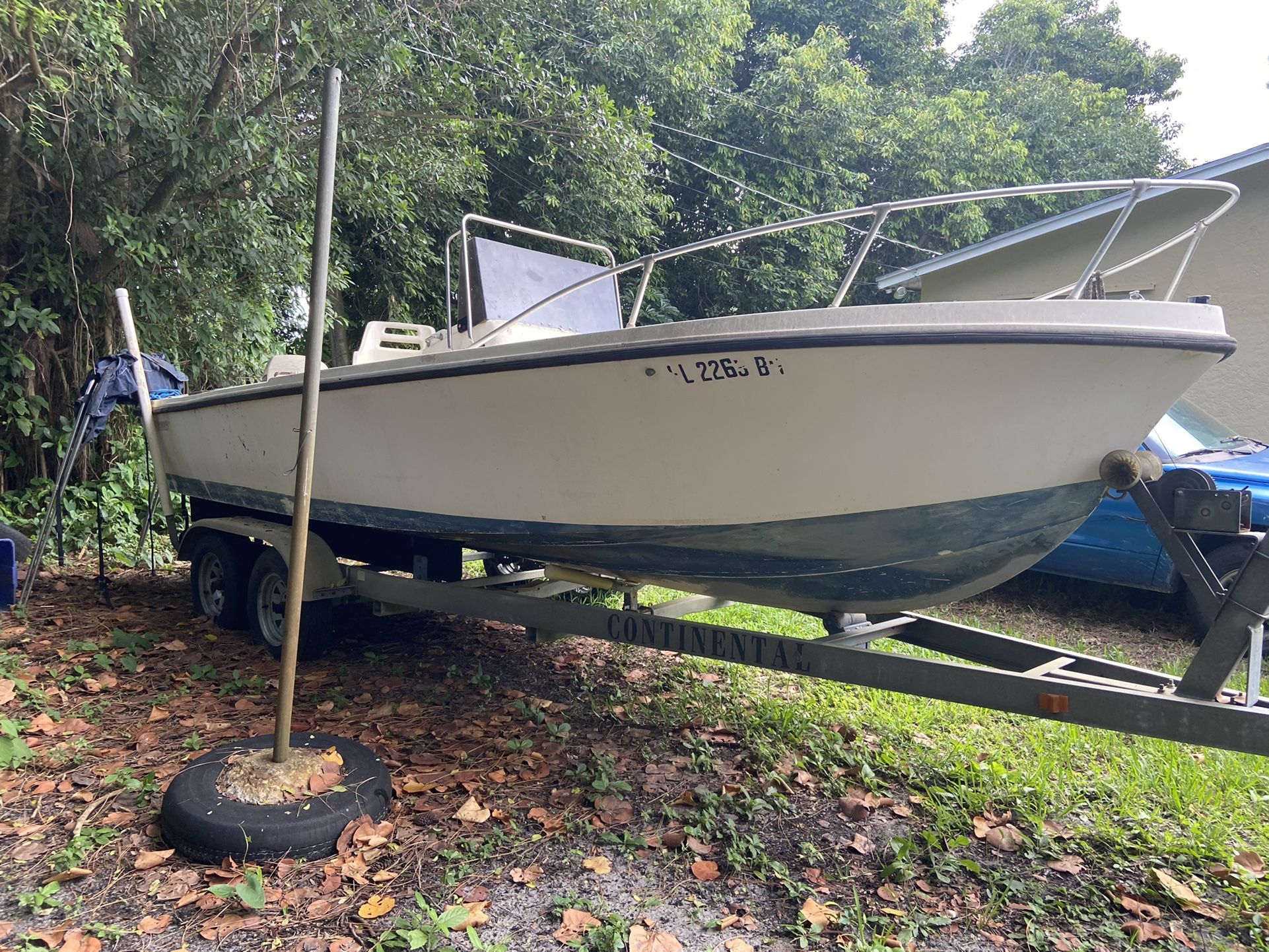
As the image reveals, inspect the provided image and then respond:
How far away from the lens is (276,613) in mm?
4551

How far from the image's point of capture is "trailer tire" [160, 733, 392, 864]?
2.44m

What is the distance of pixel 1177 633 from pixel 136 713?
5841 millimetres

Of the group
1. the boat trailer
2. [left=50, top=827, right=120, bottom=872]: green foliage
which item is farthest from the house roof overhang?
[left=50, top=827, right=120, bottom=872]: green foliage

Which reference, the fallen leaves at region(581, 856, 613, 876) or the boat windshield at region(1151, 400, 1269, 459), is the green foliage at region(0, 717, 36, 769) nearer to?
the fallen leaves at region(581, 856, 613, 876)

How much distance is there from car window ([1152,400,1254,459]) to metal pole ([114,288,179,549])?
641 centimetres

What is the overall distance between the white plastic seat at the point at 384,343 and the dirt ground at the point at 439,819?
66.4 inches

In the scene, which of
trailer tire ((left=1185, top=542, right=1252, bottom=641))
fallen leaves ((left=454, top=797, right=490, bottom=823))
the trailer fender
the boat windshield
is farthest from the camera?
the boat windshield

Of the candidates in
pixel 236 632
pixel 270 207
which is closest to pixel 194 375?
pixel 270 207

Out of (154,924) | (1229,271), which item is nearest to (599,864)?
(154,924)

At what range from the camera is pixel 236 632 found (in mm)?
4945

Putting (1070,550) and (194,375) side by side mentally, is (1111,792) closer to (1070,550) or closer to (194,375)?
(1070,550)

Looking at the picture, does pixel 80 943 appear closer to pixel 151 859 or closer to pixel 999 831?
pixel 151 859

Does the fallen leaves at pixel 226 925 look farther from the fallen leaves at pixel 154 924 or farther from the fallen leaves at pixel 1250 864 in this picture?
the fallen leaves at pixel 1250 864

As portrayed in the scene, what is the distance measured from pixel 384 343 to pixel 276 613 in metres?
1.68
